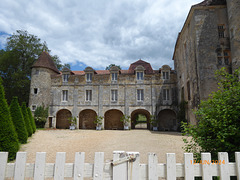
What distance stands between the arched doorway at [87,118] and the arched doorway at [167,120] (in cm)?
893

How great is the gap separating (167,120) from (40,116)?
16.0m

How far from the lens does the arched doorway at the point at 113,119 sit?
2203cm

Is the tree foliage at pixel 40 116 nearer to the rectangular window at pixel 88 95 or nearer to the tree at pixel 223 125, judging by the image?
the rectangular window at pixel 88 95

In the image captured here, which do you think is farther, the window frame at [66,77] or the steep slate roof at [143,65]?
the steep slate roof at [143,65]

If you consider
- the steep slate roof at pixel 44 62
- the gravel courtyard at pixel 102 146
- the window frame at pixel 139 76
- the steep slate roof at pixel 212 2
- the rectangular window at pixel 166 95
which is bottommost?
the gravel courtyard at pixel 102 146

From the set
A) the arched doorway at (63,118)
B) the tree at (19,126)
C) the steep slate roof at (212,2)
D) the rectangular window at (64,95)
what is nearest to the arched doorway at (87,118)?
the arched doorway at (63,118)

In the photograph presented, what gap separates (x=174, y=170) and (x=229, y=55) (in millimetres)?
14382

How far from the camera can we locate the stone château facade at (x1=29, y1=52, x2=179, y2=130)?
1995 centimetres

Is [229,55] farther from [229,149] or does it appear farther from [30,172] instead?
[30,172]

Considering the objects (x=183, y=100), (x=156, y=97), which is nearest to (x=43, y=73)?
(x=156, y=97)

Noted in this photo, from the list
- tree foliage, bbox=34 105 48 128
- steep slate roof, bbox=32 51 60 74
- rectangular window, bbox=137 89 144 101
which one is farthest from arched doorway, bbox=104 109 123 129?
steep slate roof, bbox=32 51 60 74

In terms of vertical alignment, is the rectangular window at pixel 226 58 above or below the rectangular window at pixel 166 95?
above

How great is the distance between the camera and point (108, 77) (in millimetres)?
21062

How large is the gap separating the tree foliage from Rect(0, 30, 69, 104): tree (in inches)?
240
